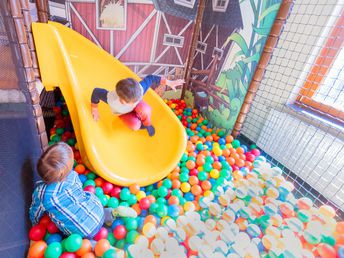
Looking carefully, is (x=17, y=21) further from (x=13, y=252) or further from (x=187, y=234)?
(x=187, y=234)


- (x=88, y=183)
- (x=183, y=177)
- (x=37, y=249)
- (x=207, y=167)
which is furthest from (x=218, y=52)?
(x=37, y=249)

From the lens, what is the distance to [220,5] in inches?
71.9

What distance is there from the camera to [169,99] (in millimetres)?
2457

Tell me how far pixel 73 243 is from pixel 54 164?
34cm

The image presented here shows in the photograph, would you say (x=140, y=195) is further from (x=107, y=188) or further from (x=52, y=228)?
(x=52, y=228)

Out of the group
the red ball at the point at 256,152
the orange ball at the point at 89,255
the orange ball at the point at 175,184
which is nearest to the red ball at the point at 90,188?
the orange ball at the point at 89,255

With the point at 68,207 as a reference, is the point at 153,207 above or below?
below

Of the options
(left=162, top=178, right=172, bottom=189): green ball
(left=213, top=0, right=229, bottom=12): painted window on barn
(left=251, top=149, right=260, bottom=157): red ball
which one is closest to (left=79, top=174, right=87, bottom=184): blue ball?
(left=162, top=178, right=172, bottom=189): green ball

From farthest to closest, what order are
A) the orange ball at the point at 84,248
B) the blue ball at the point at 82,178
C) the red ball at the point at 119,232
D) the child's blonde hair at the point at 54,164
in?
the blue ball at the point at 82,178, the red ball at the point at 119,232, the orange ball at the point at 84,248, the child's blonde hair at the point at 54,164

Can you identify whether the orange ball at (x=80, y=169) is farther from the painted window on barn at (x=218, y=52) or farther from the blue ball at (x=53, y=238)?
the painted window on barn at (x=218, y=52)

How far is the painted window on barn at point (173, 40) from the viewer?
204cm

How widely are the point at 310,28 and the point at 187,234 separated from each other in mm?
1456

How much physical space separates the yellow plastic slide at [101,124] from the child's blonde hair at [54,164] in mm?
261

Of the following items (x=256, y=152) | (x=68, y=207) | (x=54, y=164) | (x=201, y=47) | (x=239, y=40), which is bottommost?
→ (x=256, y=152)
